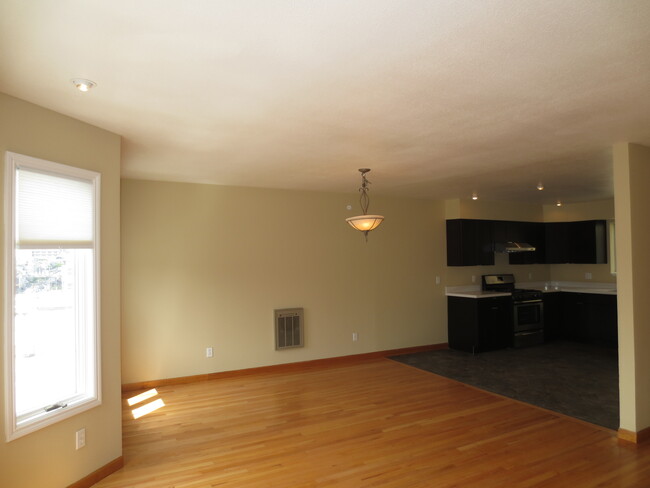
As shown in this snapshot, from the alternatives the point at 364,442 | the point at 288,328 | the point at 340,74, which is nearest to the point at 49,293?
the point at 340,74

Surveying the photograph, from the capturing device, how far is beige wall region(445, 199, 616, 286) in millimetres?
7660

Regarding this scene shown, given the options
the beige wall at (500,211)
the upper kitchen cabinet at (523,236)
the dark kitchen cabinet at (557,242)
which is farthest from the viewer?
the dark kitchen cabinet at (557,242)

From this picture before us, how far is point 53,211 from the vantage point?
112 inches

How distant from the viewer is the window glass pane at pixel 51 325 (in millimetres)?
2686

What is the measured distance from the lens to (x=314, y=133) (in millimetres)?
3436

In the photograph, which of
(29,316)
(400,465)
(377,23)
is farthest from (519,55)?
(29,316)

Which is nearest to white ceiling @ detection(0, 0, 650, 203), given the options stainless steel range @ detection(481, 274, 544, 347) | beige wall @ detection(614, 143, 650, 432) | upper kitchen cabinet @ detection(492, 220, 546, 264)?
beige wall @ detection(614, 143, 650, 432)

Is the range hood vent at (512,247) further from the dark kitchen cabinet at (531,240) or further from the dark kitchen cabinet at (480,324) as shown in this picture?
the dark kitchen cabinet at (480,324)

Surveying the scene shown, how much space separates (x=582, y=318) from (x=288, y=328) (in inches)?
211

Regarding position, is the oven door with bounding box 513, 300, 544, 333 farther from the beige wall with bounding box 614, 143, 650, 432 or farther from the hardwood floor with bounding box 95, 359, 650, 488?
the beige wall with bounding box 614, 143, 650, 432

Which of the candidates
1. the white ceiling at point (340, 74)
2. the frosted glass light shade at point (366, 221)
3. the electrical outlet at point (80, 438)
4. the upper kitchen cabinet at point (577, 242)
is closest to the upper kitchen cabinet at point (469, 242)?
the upper kitchen cabinet at point (577, 242)

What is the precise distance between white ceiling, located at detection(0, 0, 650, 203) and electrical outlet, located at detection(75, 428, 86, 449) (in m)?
2.17

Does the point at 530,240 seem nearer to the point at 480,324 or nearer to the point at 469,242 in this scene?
the point at 469,242

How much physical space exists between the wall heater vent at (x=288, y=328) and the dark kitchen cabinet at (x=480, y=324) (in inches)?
111
